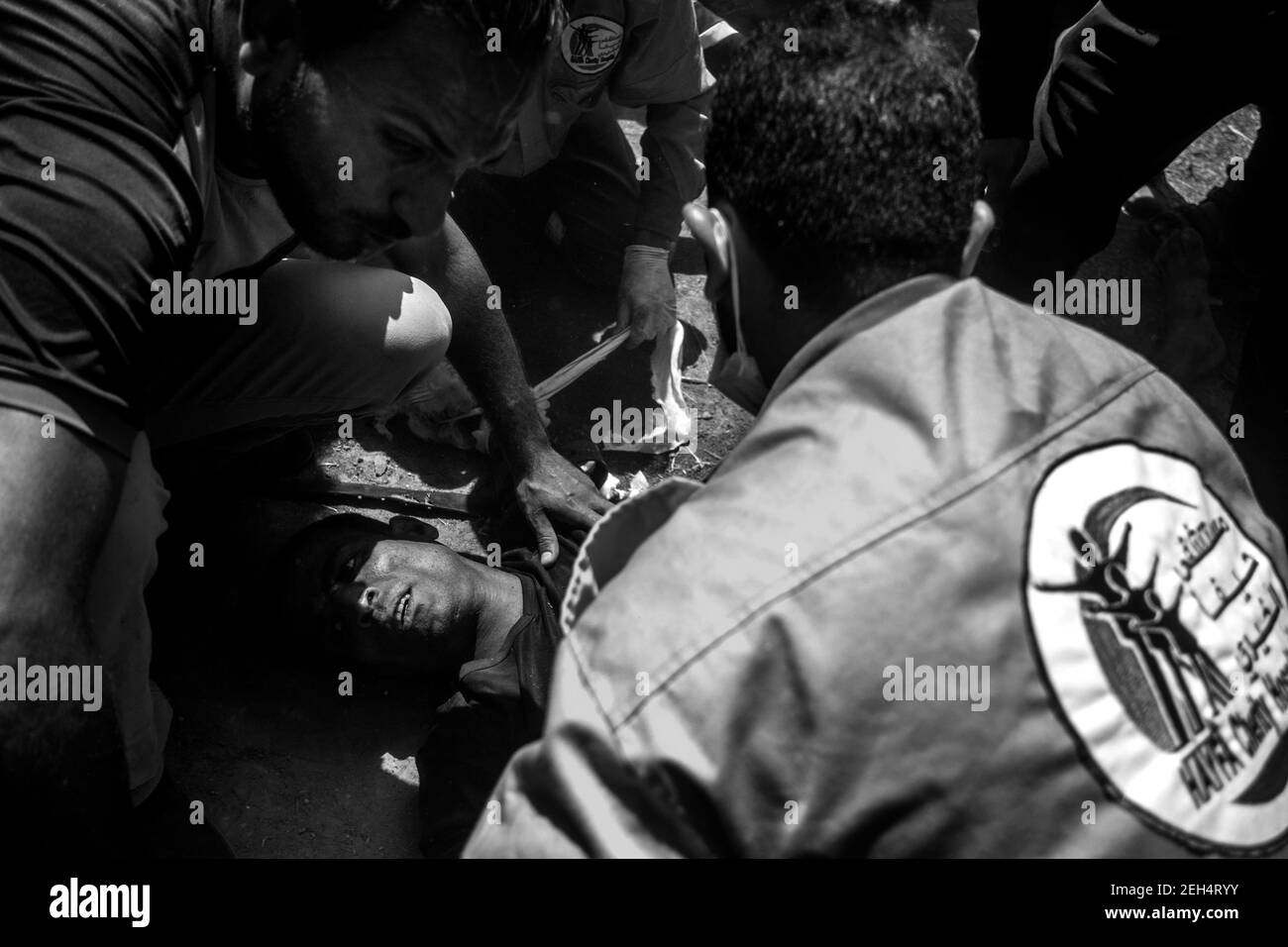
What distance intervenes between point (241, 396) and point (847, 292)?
1.55m

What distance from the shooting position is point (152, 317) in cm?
183

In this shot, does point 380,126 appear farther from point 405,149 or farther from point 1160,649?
point 1160,649

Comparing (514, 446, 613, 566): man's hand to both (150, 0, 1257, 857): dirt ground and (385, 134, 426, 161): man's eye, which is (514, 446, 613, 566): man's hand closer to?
(150, 0, 1257, 857): dirt ground

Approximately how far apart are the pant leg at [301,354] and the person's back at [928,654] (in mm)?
1405

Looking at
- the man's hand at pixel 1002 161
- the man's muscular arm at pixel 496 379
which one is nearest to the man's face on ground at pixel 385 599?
the man's muscular arm at pixel 496 379

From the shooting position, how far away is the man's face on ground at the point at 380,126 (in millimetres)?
1938

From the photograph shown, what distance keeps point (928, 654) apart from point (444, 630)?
5.10 ft

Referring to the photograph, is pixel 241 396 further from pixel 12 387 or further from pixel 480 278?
pixel 12 387

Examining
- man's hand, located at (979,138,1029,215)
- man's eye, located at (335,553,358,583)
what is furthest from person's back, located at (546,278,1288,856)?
man's hand, located at (979,138,1029,215)

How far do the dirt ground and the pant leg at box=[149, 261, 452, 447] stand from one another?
0.27 m

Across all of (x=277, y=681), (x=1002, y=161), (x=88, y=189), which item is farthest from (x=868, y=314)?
(x=1002, y=161)

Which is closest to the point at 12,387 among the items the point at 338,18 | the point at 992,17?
the point at 338,18

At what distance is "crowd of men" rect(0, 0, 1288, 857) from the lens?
121 centimetres

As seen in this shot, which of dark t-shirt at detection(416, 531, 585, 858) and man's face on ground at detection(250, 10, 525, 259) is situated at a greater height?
man's face on ground at detection(250, 10, 525, 259)
